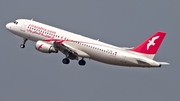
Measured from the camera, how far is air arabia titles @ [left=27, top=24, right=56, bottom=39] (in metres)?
118

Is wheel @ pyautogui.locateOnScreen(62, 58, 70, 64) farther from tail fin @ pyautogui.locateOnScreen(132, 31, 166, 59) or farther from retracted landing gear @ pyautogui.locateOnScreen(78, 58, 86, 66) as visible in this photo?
tail fin @ pyautogui.locateOnScreen(132, 31, 166, 59)

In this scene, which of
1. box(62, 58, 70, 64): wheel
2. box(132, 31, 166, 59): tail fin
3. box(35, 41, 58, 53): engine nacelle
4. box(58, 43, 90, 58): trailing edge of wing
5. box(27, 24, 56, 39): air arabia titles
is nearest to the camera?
box(132, 31, 166, 59): tail fin

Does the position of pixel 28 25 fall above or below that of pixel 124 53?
above

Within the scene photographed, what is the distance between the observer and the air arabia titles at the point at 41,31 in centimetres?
11800

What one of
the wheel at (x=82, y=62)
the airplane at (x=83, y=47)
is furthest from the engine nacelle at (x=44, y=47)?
the wheel at (x=82, y=62)

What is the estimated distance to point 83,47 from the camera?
377 ft

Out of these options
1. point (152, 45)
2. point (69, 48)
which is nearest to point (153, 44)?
point (152, 45)

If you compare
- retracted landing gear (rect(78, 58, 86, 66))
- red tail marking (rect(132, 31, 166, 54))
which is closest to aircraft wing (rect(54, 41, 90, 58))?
retracted landing gear (rect(78, 58, 86, 66))

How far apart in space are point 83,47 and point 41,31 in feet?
28.9

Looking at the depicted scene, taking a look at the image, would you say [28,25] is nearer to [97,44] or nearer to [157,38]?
[97,44]

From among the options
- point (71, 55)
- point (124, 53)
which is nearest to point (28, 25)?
point (71, 55)

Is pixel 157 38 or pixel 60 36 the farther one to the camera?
pixel 60 36

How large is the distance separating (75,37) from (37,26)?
8.10m

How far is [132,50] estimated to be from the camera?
365ft
